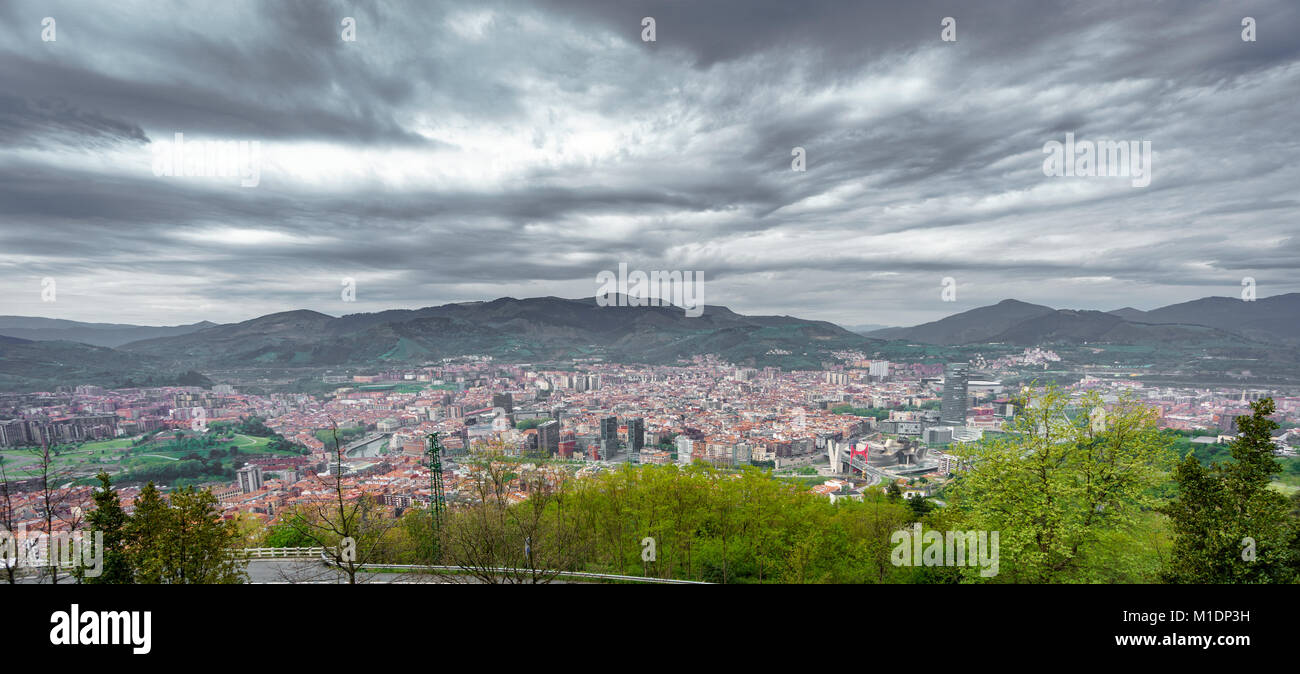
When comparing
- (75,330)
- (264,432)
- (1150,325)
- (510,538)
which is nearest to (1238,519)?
(510,538)

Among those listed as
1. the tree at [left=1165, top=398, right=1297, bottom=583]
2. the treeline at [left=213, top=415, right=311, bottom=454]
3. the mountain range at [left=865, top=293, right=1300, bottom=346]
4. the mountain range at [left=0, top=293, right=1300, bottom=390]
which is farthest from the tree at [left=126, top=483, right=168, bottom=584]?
the mountain range at [left=865, top=293, right=1300, bottom=346]

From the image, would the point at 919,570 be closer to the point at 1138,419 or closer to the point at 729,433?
the point at 1138,419

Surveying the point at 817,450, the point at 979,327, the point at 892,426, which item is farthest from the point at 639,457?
the point at 979,327

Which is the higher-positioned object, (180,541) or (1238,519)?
(1238,519)

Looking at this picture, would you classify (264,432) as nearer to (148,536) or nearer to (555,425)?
(555,425)

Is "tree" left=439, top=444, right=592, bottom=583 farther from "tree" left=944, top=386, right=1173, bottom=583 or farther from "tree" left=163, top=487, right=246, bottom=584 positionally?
"tree" left=944, top=386, right=1173, bottom=583

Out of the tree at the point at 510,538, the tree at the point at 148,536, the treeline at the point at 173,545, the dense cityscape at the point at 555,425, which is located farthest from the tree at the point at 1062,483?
the tree at the point at 148,536

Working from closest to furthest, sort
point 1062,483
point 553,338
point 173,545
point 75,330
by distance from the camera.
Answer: point 1062,483, point 173,545, point 75,330, point 553,338
